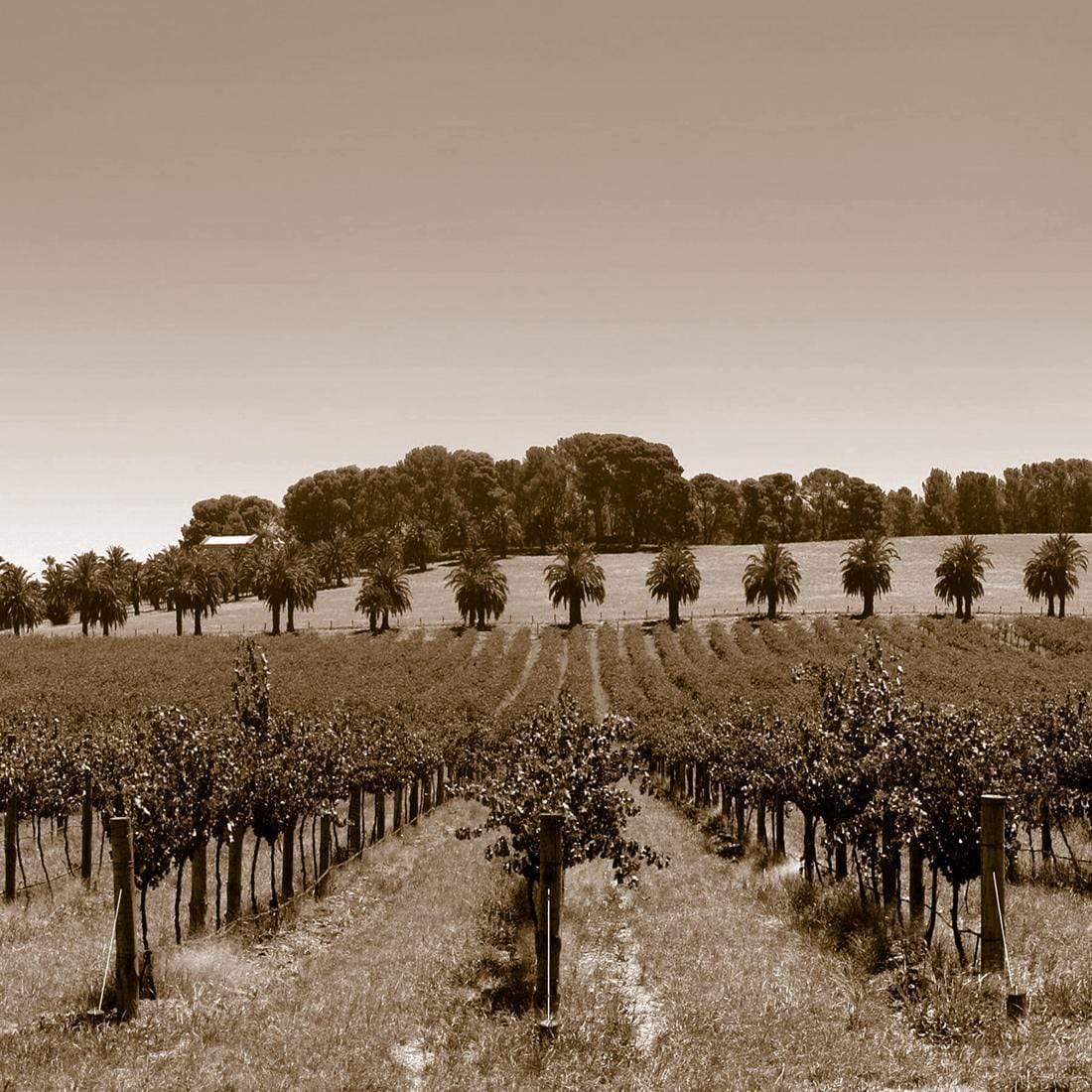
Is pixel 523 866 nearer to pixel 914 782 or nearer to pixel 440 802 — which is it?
pixel 914 782

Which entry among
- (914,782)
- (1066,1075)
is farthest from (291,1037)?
(914,782)

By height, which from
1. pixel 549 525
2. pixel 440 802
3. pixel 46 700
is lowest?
pixel 440 802

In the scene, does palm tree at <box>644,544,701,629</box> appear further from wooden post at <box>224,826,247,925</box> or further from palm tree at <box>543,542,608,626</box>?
wooden post at <box>224,826,247,925</box>

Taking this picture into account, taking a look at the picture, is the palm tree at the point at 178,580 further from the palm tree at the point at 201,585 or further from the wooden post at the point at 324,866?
the wooden post at the point at 324,866

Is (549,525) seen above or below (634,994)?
above

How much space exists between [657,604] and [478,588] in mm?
26884

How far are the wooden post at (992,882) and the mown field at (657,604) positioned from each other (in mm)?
98734

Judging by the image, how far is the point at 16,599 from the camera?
387 feet

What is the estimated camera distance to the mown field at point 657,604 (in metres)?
114

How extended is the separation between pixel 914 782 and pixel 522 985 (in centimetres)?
915

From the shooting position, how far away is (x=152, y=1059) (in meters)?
10.9

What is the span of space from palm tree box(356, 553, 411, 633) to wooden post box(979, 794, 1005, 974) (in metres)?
97.0

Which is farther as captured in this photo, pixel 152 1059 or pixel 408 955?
pixel 408 955

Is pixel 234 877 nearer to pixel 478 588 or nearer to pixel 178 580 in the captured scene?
pixel 478 588
